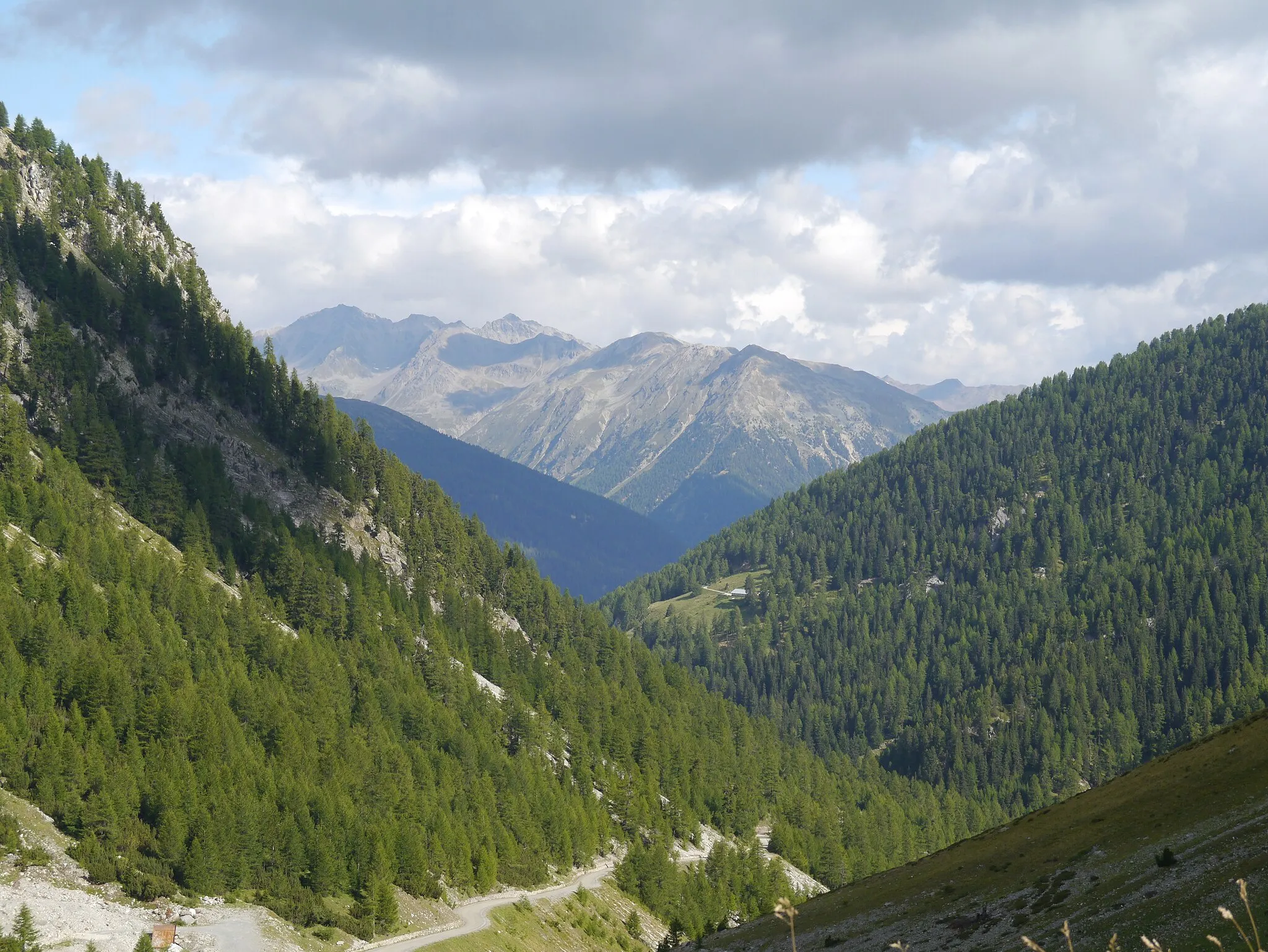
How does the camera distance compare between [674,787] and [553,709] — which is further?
[553,709]

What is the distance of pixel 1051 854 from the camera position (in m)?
76.1

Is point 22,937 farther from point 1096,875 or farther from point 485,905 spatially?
point 1096,875

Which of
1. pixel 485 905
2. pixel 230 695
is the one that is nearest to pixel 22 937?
pixel 485 905

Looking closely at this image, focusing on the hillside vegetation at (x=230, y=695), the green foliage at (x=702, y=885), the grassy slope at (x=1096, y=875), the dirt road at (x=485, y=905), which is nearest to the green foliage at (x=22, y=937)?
the hillside vegetation at (x=230, y=695)

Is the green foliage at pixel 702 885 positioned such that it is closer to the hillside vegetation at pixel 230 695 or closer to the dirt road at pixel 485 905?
the hillside vegetation at pixel 230 695

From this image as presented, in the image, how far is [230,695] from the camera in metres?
127

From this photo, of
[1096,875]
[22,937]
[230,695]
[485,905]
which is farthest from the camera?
[230,695]

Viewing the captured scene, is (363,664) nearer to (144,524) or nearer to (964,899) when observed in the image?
(144,524)

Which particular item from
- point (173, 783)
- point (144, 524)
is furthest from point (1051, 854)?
point (144, 524)

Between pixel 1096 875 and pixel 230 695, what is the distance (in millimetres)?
95175

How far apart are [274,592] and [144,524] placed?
21.9m

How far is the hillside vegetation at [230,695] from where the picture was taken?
98.4 m

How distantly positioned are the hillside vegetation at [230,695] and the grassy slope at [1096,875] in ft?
133

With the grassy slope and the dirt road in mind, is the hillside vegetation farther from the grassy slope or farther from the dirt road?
the grassy slope
